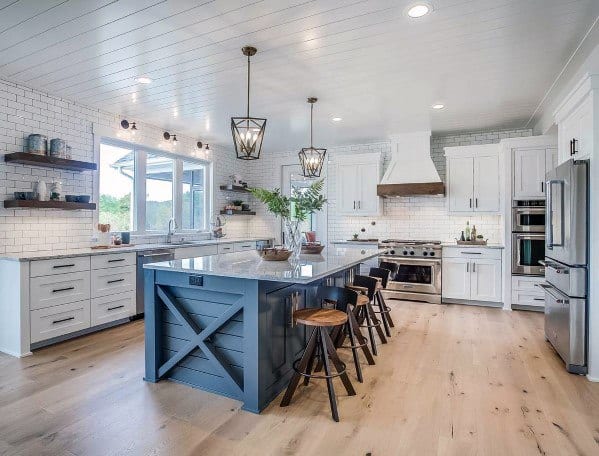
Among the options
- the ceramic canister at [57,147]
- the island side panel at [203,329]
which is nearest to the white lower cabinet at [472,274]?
the island side panel at [203,329]

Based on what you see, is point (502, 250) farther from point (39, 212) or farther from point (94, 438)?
point (39, 212)

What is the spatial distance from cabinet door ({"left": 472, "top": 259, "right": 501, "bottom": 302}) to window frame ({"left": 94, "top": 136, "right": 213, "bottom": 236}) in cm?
457

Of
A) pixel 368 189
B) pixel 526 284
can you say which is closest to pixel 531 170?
pixel 526 284

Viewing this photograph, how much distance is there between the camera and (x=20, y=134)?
394 centimetres

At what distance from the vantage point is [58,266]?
368 cm

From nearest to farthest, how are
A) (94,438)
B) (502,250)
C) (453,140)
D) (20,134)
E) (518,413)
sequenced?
(94,438) → (518,413) → (20,134) → (502,250) → (453,140)

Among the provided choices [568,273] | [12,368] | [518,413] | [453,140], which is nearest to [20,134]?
[12,368]

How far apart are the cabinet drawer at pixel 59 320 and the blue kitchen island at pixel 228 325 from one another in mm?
1480

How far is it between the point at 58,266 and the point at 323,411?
9.95ft

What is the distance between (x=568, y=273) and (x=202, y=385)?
3.12m

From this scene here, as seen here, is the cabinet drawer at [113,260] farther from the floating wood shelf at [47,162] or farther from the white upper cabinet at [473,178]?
the white upper cabinet at [473,178]

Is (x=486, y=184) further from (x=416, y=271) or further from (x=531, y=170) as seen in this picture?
(x=416, y=271)

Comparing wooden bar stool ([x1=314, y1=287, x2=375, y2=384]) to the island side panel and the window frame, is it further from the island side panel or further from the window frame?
the window frame

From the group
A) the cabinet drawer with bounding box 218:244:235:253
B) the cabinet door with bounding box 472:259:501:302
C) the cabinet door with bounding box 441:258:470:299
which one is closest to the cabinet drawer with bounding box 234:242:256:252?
the cabinet drawer with bounding box 218:244:235:253
